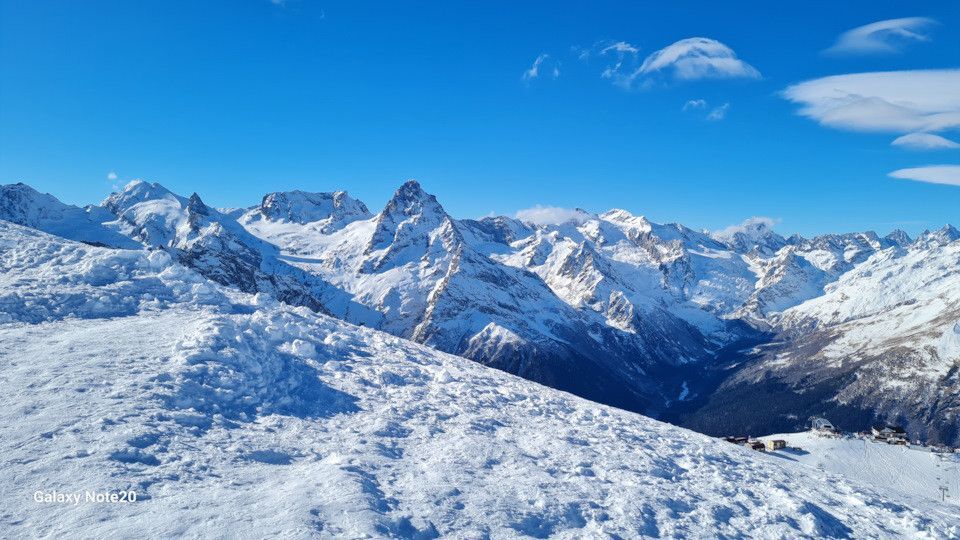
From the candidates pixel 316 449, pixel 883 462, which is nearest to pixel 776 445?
pixel 883 462

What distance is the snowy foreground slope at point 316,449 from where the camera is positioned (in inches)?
627

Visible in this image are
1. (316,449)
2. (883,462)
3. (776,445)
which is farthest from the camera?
(883,462)

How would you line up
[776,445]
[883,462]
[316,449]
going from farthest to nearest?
[883,462]
[776,445]
[316,449]

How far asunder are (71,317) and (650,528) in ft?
102

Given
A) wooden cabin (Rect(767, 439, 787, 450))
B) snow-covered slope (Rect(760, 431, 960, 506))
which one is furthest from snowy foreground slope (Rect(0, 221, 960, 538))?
snow-covered slope (Rect(760, 431, 960, 506))

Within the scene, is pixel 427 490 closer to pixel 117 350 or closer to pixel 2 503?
pixel 2 503

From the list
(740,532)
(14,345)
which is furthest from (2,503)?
(740,532)

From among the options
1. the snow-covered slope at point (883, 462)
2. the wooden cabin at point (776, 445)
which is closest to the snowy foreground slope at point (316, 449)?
the wooden cabin at point (776, 445)

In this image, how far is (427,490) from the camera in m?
18.4

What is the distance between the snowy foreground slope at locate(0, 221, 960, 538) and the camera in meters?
15.9

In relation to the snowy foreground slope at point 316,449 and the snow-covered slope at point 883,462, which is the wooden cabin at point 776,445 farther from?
the snowy foreground slope at point 316,449

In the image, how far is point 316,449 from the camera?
2055 cm

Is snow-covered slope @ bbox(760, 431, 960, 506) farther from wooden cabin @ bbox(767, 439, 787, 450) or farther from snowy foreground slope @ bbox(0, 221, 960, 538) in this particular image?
snowy foreground slope @ bbox(0, 221, 960, 538)

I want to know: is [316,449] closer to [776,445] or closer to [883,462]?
[776,445]
